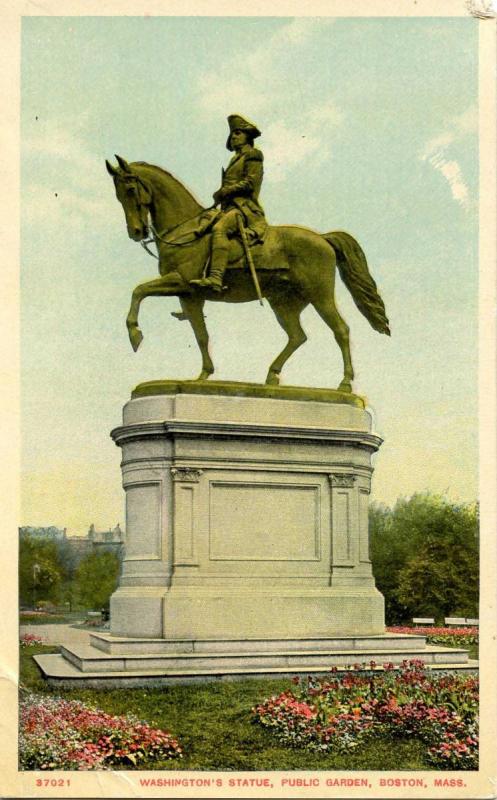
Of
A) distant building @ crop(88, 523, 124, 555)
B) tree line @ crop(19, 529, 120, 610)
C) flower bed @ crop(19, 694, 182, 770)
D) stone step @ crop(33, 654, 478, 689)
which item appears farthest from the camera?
distant building @ crop(88, 523, 124, 555)

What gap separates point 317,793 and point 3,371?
557 centimetres

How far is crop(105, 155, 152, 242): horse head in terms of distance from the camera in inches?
493

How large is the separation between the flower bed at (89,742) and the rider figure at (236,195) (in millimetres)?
5195

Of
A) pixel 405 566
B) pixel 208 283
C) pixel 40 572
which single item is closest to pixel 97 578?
pixel 40 572

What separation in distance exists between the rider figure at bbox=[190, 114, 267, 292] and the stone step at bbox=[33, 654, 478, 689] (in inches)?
177

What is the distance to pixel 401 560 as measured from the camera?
2317cm

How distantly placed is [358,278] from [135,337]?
9.89ft

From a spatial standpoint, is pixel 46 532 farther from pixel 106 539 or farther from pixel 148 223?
pixel 148 223

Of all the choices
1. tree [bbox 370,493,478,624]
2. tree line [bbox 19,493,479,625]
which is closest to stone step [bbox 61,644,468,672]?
tree line [bbox 19,493,479,625]

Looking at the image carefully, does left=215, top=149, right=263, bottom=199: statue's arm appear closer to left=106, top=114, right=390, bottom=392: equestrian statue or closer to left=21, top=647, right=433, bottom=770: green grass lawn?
left=106, top=114, right=390, bottom=392: equestrian statue

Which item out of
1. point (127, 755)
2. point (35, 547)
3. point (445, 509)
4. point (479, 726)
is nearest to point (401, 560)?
point (445, 509)

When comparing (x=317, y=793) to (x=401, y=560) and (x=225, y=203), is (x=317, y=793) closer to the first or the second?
(x=225, y=203)

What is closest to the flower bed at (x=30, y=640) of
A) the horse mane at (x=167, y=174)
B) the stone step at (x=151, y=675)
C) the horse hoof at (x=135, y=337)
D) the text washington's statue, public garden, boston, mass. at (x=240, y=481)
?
the text washington's statue, public garden, boston, mass. at (x=240, y=481)
